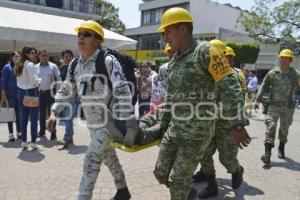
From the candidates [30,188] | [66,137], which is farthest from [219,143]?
[66,137]

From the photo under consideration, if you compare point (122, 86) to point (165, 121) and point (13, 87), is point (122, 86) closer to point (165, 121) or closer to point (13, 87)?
point (165, 121)

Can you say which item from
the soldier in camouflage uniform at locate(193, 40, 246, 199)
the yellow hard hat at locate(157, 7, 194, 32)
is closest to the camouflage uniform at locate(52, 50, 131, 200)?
the yellow hard hat at locate(157, 7, 194, 32)

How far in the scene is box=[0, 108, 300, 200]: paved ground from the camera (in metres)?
4.71

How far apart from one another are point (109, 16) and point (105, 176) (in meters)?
35.8

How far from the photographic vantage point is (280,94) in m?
6.35

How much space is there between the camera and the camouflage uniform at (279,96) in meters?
6.33

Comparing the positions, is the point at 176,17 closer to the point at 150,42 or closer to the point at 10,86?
the point at 10,86

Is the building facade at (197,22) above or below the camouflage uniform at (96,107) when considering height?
above

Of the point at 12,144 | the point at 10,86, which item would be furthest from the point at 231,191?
the point at 10,86

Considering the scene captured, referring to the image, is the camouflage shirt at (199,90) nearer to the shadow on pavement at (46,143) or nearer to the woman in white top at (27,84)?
the woman in white top at (27,84)

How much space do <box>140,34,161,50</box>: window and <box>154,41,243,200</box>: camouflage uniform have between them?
46922 millimetres

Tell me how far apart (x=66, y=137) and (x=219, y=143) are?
3.64m

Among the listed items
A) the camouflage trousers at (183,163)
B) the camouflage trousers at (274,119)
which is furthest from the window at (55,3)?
the camouflage trousers at (183,163)

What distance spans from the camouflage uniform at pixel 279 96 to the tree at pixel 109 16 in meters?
32.3
